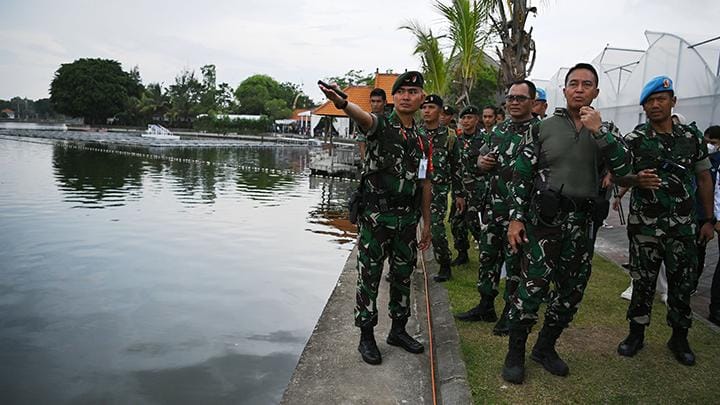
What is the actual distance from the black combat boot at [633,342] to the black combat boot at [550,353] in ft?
2.13

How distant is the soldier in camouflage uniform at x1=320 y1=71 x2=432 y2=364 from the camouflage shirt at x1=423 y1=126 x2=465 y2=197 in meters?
1.71

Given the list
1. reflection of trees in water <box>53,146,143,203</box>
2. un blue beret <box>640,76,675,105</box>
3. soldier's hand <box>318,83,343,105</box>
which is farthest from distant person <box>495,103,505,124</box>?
reflection of trees in water <box>53,146,143,203</box>

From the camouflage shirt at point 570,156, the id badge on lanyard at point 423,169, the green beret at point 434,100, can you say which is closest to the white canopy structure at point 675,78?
the green beret at point 434,100

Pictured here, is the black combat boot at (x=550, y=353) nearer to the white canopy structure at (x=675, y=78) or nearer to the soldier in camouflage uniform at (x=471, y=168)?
the soldier in camouflage uniform at (x=471, y=168)

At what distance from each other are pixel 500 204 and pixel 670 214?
1198 millimetres

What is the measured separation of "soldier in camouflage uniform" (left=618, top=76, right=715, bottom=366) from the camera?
3506mm

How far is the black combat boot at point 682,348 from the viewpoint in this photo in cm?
362

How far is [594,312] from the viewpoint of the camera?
4.74m

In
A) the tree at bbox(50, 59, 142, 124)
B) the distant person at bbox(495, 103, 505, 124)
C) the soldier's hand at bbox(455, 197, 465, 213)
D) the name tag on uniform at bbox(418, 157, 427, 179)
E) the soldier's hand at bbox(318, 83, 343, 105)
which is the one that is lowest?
the soldier's hand at bbox(455, 197, 465, 213)

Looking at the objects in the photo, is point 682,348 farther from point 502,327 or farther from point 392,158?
point 392,158

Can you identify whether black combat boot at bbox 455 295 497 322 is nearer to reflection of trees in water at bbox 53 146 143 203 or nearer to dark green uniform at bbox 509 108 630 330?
dark green uniform at bbox 509 108 630 330

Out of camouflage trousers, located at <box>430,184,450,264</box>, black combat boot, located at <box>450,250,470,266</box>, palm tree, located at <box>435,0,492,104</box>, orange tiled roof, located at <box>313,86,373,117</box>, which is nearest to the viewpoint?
camouflage trousers, located at <box>430,184,450,264</box>

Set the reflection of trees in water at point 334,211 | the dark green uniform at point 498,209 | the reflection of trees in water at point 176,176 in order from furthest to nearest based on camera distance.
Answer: the reflection of trees in water at point 176,176
the reflection of trees in water at point 334,211
the dark green uniform at point 498,209

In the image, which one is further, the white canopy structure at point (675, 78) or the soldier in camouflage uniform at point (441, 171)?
the white canopy structure at point (675, 78)
